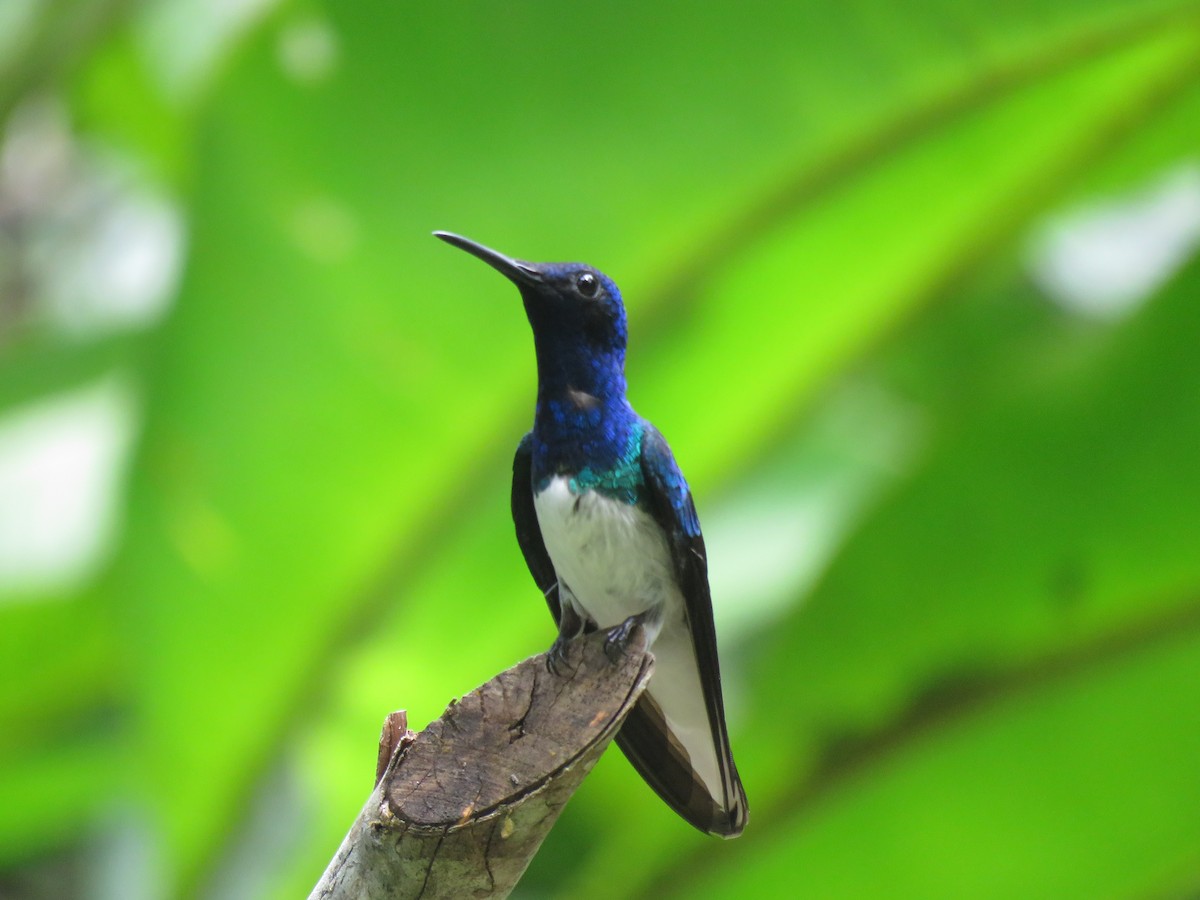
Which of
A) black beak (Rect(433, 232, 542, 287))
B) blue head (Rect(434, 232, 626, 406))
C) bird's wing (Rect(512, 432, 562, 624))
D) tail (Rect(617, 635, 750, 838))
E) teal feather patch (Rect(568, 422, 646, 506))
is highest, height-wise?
black beak (Rect(433, 232, 542, 287))

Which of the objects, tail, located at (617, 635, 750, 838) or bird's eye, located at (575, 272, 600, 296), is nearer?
tail, located at (617, 635, 750, 838)

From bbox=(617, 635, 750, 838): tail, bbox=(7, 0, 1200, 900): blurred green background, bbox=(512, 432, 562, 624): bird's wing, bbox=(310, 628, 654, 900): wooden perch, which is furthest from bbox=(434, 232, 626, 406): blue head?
bbox=(310, 628, 654, 900): wooden perch

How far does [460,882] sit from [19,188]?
19.6ft

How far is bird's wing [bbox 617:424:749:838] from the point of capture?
2.15m

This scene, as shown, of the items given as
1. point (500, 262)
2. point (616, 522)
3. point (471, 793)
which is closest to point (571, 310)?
point (500, 262)

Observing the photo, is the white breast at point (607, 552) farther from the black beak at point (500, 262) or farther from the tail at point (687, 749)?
the black beak at point (500, 262)

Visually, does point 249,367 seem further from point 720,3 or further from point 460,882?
point 460,882

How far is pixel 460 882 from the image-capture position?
1459 mm

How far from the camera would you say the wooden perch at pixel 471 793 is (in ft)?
4.74

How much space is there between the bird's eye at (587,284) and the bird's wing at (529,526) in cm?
24

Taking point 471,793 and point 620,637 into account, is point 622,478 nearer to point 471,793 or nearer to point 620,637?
point 620,637

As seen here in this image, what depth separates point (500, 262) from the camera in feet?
6.89

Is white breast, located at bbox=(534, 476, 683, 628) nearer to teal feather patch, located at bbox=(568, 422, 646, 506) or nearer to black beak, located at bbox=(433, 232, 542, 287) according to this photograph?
teal feather patch, located at bbox=(568, 422, 646, 506)

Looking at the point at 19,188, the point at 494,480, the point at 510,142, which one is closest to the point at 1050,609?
the point at 494,480
